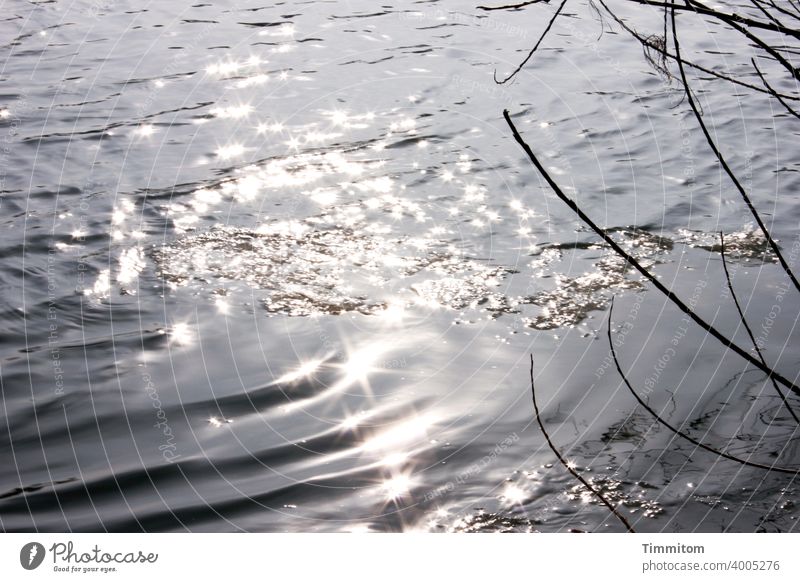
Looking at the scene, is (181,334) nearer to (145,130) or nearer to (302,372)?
(302,372)

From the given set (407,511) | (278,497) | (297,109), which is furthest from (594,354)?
(297,109)

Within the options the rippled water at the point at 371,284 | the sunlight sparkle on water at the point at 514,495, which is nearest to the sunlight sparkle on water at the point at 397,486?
the rippled water at the point at 371,284

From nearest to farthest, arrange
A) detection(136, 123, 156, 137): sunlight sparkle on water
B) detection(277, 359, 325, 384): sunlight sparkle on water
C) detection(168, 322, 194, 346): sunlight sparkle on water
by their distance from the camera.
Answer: detection(277, 359, 325, 384): sunlight sparkle on water, detection(168, 322, 194, 346): sunlight sparkle on water, detection(136, 123, 156, 137): sunlight sparkle on water

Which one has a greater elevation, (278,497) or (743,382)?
(278,497)

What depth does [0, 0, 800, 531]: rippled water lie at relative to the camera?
2.39m

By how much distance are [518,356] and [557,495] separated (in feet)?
2.44

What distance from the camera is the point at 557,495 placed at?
7.66 feet

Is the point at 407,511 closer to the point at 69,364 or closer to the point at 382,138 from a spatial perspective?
the point at 69,364

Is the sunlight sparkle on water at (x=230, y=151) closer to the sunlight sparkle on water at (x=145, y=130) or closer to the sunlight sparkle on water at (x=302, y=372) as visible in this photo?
the sunlight sparkle on water at (x=145, y=130)
